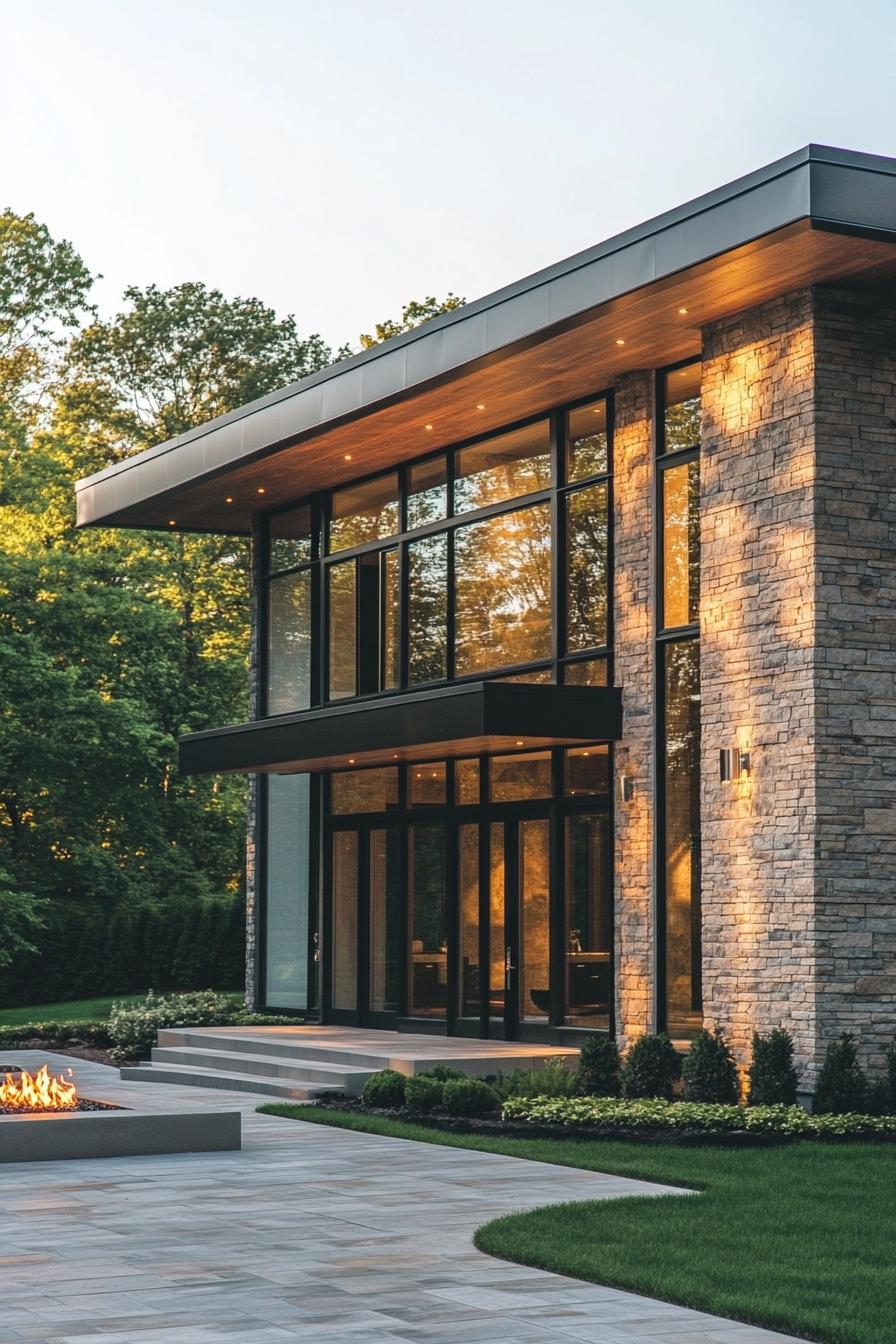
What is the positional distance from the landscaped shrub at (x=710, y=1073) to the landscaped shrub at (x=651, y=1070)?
1.19ft

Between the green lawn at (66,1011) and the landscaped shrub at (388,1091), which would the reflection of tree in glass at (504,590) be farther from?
the green lawn at (66,1011)

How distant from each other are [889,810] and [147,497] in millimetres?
12041

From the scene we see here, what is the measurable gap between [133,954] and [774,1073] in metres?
20.8

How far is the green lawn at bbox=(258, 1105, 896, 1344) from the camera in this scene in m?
7.29

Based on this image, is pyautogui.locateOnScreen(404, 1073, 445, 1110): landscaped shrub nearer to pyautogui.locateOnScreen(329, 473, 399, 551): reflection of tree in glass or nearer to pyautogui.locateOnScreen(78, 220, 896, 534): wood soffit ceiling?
pyautogui.locateOnScreen(78, 220, 896, 534): wood soffit ceiling

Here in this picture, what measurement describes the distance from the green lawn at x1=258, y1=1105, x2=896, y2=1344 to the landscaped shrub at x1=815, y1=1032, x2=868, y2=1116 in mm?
854

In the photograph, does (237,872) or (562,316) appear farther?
(237,872)

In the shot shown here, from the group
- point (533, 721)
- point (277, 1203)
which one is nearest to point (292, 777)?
point (533, 721)

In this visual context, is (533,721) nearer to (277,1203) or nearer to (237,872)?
(277,1203)

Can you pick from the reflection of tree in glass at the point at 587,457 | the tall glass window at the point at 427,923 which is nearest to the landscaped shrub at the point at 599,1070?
the tall glass window at the point at 427,923

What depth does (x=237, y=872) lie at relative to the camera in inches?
1531

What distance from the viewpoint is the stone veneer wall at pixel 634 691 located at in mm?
16031

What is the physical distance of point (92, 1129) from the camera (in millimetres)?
12016

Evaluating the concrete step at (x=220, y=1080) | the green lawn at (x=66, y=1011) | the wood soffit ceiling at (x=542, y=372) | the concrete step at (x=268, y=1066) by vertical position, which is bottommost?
the green lawn at (x=66, y=1011)
